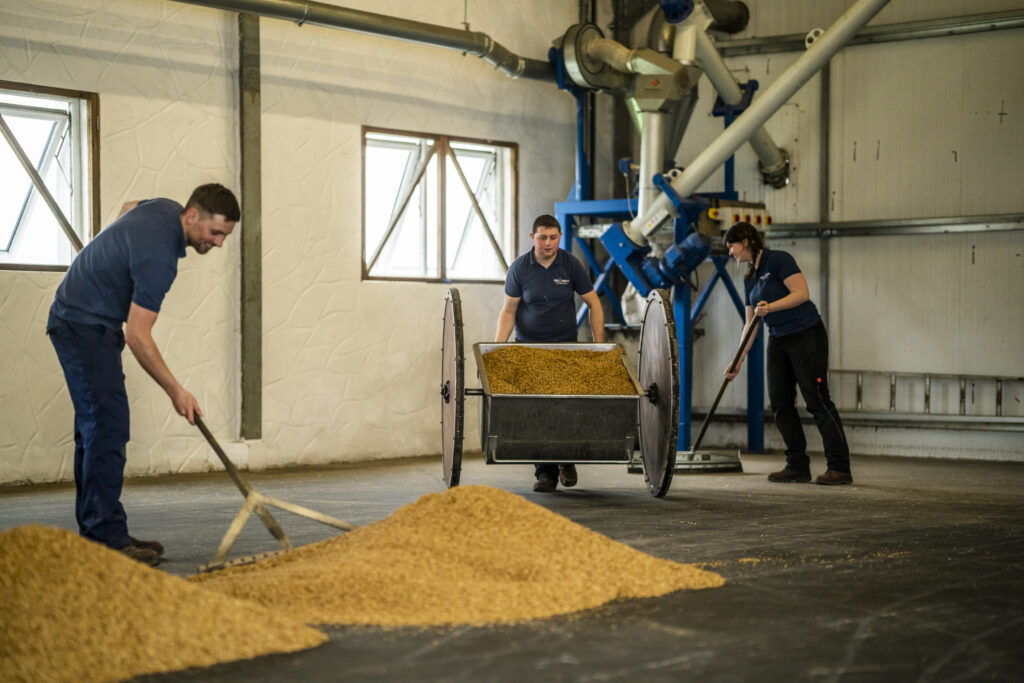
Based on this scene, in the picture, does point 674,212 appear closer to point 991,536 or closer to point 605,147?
point 605,147

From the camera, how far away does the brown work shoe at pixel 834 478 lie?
23.3 ft

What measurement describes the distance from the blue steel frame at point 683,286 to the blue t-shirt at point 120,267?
182 inches

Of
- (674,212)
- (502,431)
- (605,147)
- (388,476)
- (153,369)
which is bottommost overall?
(388,476)

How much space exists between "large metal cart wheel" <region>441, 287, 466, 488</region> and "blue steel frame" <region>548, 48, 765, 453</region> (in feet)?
8.28

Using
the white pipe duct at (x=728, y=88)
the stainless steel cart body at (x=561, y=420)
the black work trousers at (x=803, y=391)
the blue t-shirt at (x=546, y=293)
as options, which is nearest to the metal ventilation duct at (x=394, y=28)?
the white pipe duct at (x=728, y=88)

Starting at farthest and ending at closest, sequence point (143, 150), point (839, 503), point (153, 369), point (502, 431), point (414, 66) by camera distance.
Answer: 1. point (414, 66)
2. point (143, 150)
3. point (839, 503)
4. point (502, 431)
5. point (153, 369)

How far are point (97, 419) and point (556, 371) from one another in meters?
2.60

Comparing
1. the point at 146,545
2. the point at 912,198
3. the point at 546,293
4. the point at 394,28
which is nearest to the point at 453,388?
the point at 546,293

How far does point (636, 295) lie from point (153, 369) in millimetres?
5685

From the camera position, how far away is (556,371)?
6.23m

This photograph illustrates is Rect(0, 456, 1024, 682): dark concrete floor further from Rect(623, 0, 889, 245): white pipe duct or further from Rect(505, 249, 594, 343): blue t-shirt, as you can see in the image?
Rect(623, 0, 889, 245): white pipe duct

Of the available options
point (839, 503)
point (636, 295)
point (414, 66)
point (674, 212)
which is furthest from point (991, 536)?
point (414, 66)

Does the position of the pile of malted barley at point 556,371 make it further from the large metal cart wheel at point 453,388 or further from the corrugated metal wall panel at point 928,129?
the corrugated metal wall panel at point 928,129

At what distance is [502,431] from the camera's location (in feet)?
19.3
